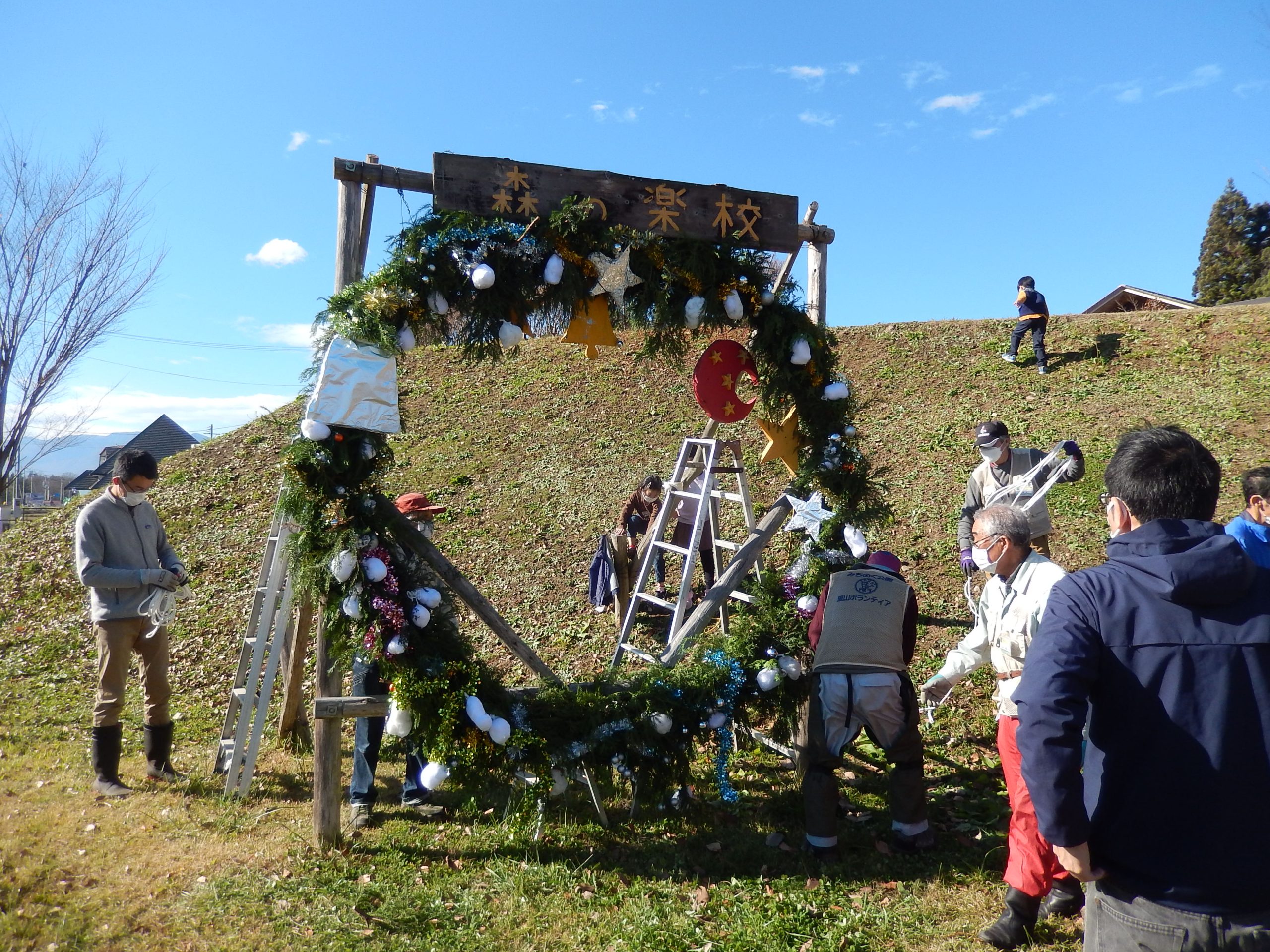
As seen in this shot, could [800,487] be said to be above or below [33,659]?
above

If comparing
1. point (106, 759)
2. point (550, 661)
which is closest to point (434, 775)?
point (106, 759)

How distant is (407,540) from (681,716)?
71.5 inches

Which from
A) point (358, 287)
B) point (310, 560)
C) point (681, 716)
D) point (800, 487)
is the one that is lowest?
point (681, 716)

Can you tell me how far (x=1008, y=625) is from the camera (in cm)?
354

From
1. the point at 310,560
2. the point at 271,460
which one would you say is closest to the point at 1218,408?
the point at 310,560

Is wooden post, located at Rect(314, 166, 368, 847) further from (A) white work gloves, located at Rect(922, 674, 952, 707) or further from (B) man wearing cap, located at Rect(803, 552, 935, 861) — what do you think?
(A) white work gloves, located at Rect(922, 674, 952, 707)

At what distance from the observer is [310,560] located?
4234 millimetres

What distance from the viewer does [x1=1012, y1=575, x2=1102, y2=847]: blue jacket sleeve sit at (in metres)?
1.90

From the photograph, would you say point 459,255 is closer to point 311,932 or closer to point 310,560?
point 310,560

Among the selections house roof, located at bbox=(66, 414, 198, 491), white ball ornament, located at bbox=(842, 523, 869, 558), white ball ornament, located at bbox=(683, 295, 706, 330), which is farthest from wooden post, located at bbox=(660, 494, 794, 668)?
house roof, located at bbox=(66, 414, 198, 491)

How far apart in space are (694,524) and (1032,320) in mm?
9527

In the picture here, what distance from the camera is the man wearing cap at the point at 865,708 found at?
4.32 metres

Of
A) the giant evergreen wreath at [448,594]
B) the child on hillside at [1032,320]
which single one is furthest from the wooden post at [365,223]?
the child on hillside at [1032,320]

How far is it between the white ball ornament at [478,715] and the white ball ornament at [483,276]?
2.17m
